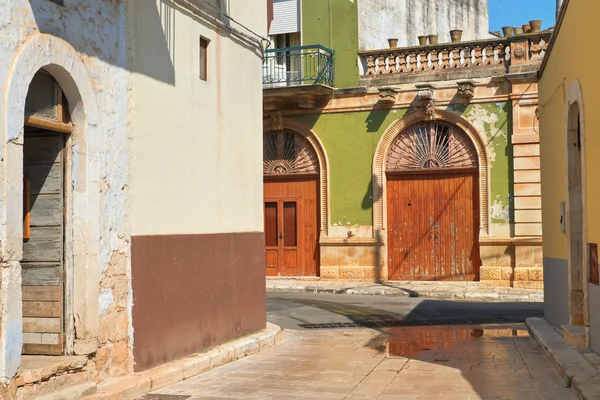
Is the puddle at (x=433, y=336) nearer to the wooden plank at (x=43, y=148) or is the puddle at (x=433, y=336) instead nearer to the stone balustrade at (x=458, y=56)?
the wooden plank at (x=43, y=148)

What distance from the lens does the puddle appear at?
446 inches

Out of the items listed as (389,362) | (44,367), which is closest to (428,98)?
(389,362)

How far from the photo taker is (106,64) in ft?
27.0

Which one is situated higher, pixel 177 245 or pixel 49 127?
pixel 49 127

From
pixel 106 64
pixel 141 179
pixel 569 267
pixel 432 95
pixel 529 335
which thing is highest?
pixel 432 95

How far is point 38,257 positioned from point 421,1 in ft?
66.2

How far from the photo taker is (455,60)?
70.1ft

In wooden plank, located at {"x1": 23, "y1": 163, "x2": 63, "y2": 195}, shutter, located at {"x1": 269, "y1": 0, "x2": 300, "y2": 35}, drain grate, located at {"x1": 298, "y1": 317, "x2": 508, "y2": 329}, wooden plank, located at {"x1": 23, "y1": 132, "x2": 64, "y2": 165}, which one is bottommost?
drain grate, located at {"x1": 298, "y1": 317, "x2": 508, "y2": 329}

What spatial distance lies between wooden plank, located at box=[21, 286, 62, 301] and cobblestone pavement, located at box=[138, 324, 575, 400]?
1302 millimetres

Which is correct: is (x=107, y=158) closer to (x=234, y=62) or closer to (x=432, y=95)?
(x=234, y=62)

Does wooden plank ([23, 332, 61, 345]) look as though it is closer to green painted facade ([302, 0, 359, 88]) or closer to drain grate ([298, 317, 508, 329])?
drain grate ([298, 317, 508, 329])

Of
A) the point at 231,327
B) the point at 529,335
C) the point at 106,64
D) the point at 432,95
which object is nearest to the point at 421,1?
the point at 432,95

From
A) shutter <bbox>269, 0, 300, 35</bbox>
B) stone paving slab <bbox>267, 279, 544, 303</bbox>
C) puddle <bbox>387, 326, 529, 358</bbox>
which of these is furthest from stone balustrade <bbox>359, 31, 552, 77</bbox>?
puddle <bbox>387, 326, 529, 358</bbox>

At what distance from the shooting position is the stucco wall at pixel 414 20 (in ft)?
75.4
